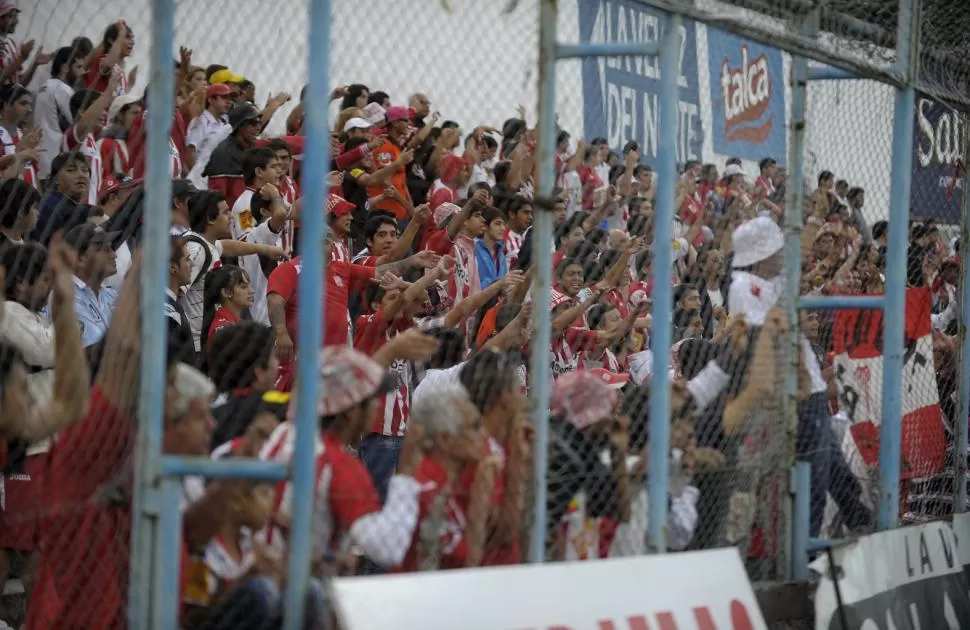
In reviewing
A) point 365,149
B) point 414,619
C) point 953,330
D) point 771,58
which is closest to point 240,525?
point 414,619

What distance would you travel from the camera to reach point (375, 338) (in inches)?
291

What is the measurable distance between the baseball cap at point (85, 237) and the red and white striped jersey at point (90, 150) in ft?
1.84

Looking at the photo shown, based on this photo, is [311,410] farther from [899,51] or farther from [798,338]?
[899,51]

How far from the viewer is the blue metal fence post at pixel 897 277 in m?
6.65

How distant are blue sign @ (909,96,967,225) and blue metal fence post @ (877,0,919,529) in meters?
0.59

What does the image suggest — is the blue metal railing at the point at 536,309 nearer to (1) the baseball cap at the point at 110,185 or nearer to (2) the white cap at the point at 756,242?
(2) the white cap at the point at 756,242

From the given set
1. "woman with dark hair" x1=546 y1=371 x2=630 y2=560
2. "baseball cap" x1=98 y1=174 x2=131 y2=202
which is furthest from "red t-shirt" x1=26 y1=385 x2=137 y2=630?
"baseball cap" x1=98 y1=174 x2=131 y2=202

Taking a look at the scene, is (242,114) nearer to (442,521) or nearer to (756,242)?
(756,242)

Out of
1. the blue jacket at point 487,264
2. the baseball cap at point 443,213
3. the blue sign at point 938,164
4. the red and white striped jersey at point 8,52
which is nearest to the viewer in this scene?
the red and white striped jersey at point 8,52

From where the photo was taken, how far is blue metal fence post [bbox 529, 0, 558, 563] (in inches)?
187

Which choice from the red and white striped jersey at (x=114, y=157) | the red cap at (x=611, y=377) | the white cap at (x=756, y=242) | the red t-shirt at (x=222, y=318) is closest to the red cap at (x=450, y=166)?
the red cap at (x=611, y=377)

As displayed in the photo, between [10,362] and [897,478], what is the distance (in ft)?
13.2

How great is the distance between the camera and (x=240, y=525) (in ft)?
13.7

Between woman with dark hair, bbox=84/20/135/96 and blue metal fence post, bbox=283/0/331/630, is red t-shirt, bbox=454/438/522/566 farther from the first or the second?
woman with dark hair, bbox=84/20/135/96
